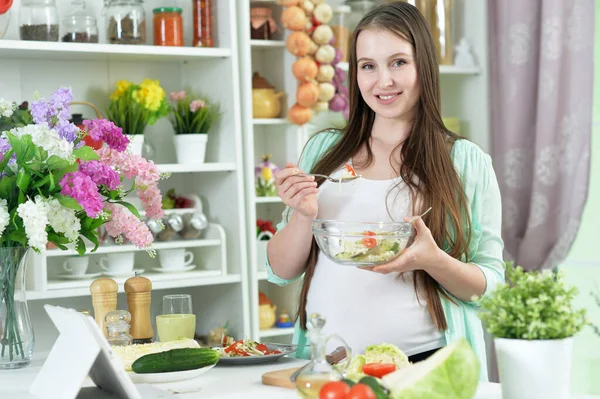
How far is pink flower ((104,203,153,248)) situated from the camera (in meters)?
1.89

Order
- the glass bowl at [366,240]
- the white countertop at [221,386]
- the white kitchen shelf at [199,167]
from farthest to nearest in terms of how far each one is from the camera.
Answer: the white kitchen shelf at [199,167]
the glass bowl at [366,240]
the white countertop at [221,386]

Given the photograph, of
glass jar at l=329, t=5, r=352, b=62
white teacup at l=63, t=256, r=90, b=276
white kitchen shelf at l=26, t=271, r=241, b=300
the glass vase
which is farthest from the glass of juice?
glass jar at l=329, t=5, r=352, b=62

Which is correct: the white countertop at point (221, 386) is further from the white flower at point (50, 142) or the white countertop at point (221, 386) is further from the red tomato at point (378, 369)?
the white flower at point (50, 142)

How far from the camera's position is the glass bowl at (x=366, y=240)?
1783 millimetres

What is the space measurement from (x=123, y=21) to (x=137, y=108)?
0.97ft

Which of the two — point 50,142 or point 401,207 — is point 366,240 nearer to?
point 401,207

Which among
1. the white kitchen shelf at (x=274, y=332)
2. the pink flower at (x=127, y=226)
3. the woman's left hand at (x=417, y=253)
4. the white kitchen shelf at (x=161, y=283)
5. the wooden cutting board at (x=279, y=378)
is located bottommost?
the white kitchen shelf at (x=274, y=332)

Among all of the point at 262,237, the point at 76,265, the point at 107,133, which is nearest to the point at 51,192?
the point at 107,133

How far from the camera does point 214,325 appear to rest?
3.43 meters

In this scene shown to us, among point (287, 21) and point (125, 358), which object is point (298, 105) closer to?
point (287, 21)

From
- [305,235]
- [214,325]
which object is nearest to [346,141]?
[305,235]

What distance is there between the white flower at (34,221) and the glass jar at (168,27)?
166 centimetres

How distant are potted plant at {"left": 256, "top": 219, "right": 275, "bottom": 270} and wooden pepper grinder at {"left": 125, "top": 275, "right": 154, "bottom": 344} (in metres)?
1.31

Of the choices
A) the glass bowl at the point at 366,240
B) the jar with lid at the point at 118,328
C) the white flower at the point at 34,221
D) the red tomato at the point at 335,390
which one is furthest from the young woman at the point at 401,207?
the red tomato at the point at 335,390
